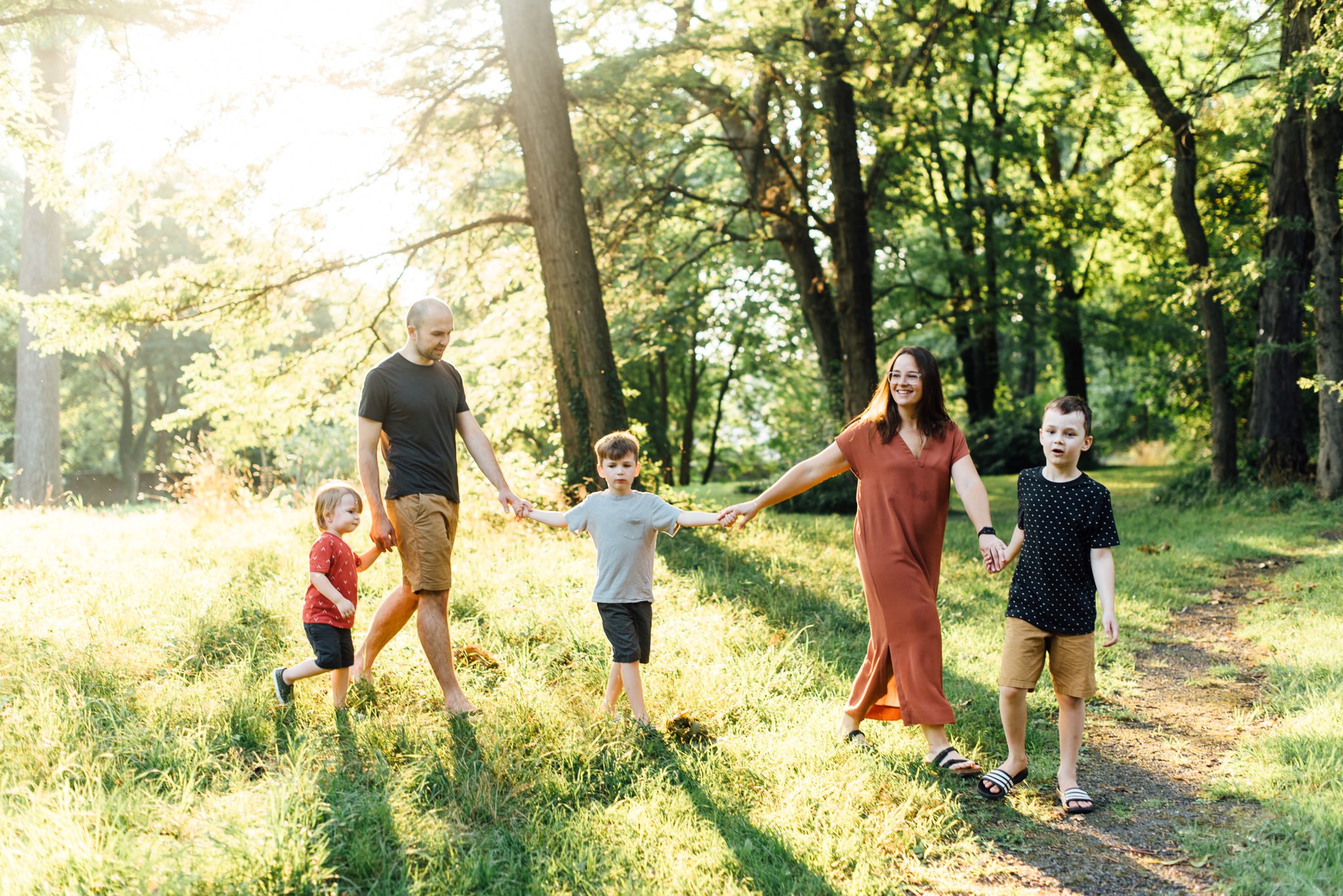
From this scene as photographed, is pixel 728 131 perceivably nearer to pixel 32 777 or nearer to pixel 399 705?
pixel 399 705

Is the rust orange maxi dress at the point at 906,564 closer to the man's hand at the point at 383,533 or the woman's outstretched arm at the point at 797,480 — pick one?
the woman's outstretched arm at the point at 797,480

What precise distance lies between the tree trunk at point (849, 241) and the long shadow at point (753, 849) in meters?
11.1

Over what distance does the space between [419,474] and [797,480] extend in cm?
201

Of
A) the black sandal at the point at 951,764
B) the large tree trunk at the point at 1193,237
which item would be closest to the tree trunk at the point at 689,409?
the large tree trunk at the point at 1193,237

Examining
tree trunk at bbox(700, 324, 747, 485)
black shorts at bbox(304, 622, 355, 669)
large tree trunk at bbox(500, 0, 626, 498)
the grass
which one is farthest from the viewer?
tree trunk at bbox(700, 324, 747, 485)

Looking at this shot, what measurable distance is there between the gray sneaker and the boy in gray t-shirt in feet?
5.45

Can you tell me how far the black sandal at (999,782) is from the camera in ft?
14.7

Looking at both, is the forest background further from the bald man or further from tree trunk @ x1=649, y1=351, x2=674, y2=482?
the bald man

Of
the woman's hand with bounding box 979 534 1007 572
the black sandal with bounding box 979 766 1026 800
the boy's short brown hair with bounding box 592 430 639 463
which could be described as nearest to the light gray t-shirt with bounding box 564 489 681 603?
the boy's short brown hair with bounding box 592 430 639 463

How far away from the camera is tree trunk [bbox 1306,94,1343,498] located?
1253cm

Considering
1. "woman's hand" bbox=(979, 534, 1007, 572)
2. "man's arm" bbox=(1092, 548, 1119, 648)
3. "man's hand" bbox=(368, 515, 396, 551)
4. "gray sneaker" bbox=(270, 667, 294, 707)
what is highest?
"man's hand" bbox=(368, 515, 396, 551)

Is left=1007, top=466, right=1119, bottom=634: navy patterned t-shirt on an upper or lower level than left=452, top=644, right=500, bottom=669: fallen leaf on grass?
upper

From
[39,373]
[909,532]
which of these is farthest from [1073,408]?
[39,373]

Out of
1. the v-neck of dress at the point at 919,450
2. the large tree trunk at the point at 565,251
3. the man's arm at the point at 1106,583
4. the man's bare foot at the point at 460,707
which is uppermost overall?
the large tree trunk at the point at 565,251
